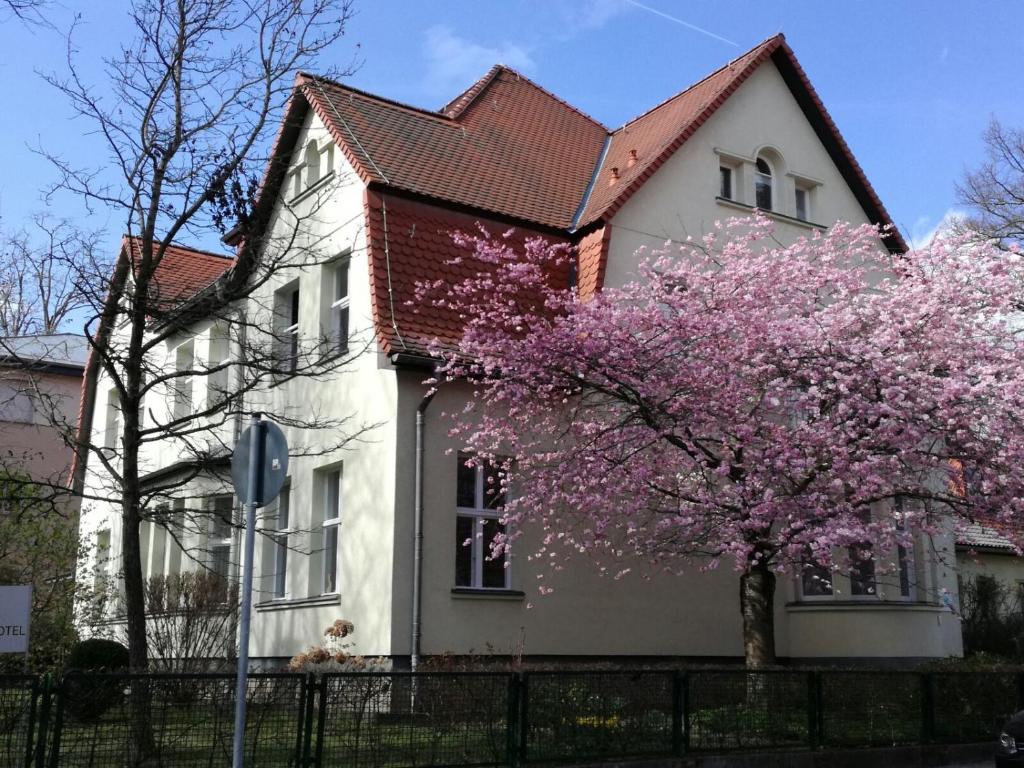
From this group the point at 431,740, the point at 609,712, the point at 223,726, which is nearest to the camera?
the point at 223,726

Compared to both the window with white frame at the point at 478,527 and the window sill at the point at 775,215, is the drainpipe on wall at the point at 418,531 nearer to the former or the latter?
the window with white frame at the point at 478,527

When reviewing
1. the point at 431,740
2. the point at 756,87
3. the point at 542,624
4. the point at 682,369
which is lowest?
the point at 431,740

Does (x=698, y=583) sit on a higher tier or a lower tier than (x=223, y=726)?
higher

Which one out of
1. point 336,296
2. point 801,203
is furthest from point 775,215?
point 336,296

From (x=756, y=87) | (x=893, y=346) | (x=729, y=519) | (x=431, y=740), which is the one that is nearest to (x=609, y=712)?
(x=431, y=740)

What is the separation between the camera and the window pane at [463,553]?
1537cm

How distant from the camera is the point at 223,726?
29.0ft

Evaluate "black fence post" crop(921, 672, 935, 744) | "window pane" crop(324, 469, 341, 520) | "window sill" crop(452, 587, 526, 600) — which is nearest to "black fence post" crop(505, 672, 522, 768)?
"window sill" crop(452, 587, 526, 600)

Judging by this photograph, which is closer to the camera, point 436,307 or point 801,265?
point 801,265

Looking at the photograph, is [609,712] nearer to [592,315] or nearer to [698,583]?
[592,315]

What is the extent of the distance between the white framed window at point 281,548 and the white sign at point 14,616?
26.8 feet

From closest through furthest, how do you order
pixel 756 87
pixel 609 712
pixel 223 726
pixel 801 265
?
pixel 223 726 → pixel 609 712 → pixel 801 265 → pixel 756 87

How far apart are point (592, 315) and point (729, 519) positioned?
295 cm

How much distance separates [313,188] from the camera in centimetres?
1812
